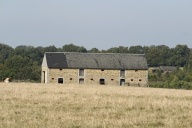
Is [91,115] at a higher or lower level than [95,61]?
lower

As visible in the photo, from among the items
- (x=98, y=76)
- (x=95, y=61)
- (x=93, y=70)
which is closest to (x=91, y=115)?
(x=98, y=76)

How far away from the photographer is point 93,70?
67438 millimetres

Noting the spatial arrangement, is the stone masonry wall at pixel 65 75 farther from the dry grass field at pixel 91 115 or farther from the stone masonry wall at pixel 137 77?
the dry grass field at pixel 91 115

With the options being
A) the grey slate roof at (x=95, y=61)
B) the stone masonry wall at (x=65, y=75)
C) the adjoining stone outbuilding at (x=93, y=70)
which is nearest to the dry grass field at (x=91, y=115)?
the stone masonry wall at (x=65, y=75)

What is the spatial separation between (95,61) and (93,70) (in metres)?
1.83

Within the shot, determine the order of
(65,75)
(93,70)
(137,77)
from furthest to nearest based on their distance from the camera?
1. (137,77)
2. (93,70)
3. (65,75)

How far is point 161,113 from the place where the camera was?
14898 mm

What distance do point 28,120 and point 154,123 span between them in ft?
11.8

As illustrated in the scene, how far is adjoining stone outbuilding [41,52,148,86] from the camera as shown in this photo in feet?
216

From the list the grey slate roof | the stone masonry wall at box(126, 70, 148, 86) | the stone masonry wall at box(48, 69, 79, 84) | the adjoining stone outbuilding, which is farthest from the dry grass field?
the stone masonry wall at box(126, 70, 148, 86)

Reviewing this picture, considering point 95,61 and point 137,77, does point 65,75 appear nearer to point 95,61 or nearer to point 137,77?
point 95,61

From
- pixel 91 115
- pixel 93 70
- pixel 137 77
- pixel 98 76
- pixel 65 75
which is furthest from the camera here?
pixel 137 77

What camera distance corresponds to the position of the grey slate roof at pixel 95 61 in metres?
67.1

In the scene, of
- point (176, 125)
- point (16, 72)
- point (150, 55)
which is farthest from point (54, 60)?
point (150, 55)
